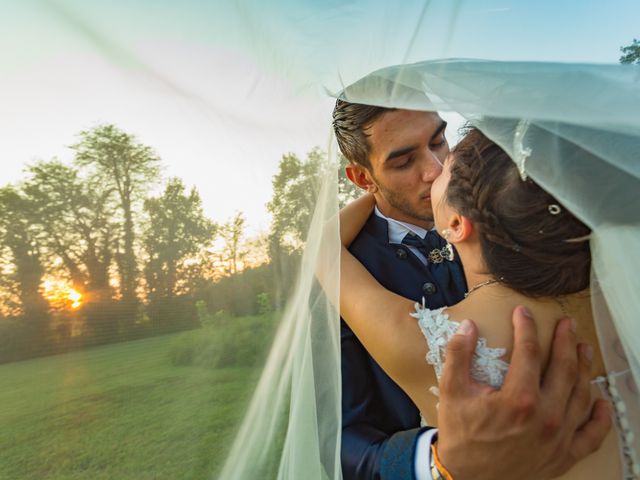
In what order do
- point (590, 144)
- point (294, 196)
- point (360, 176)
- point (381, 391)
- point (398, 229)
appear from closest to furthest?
point (590, 144), point (294, 196), point (381, 391), point (398, 229), point (360, 176)

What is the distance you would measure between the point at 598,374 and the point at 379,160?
49.5 inches

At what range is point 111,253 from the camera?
4.33 feet

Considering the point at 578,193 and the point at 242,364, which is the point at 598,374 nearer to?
the point at 578,193

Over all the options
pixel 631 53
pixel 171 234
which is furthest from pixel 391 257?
pixel 631 53

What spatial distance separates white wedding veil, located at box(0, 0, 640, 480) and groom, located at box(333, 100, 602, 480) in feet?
0.74

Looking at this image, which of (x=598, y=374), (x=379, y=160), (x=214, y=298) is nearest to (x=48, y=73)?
(x=214, y=298)

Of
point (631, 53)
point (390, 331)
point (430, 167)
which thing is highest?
point (631, 53)

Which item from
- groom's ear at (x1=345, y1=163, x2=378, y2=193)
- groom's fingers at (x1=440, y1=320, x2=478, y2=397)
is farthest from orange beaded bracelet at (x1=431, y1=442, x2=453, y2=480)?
groom's ear at (x1=345, y1=163, x2=378, y2=193)

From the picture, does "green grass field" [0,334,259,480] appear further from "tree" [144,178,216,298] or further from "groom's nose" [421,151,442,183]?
"groom's nose" [421,151,442,183]

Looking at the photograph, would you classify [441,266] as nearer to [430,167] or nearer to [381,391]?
[430,167]

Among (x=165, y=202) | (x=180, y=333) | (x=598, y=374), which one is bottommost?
(x=598, y=374)

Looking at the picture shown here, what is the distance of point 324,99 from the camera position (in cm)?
160

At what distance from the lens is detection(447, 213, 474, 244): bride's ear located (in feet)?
4.78

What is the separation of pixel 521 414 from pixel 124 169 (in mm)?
1331
